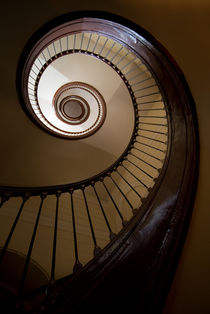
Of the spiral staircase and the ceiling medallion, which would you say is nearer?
the spiral staircase

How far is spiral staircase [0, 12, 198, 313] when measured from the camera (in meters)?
1.21

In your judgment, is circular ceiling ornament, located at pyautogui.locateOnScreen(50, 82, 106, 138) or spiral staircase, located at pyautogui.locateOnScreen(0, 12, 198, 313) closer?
spiral staircase, located at pyautogui.locateOnScreen(0, 12, 198, 313)

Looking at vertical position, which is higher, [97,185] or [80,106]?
[80,106]

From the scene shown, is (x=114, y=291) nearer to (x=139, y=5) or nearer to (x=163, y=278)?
(x=163, y=278)

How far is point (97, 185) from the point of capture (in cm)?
636

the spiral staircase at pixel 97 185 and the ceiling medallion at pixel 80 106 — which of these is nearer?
the spiral staircase at pixel 97 185

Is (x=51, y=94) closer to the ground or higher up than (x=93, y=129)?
higher up

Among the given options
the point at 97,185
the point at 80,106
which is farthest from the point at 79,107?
the point at 97,185

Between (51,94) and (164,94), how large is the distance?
4535 mm

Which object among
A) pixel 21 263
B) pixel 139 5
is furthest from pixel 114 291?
pixel 21 263

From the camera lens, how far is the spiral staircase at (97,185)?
1.21 m

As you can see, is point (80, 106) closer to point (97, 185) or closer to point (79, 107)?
point (79, 107)

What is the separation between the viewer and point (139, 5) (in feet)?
7.56

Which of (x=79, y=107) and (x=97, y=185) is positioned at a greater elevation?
(x=79, y=107)
